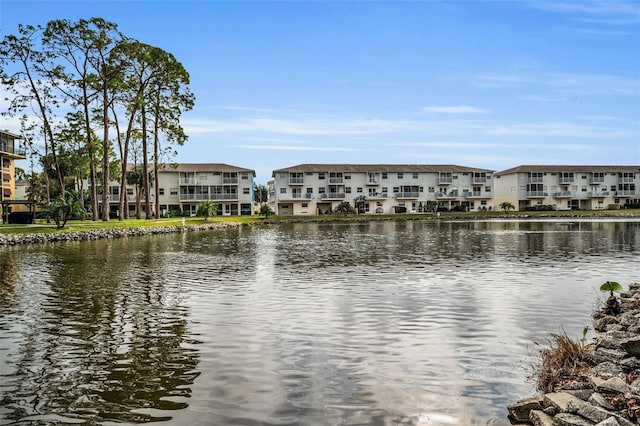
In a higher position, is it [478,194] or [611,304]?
[478,194]

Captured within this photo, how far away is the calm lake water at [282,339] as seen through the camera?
7676 mm

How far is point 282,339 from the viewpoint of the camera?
37.2ft

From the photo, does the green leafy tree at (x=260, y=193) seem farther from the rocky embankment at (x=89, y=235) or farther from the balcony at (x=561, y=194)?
the rocky embankment at (x=89, y=235)

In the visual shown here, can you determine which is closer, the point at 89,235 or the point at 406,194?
the point at 89,235

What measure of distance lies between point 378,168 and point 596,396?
99.9 m

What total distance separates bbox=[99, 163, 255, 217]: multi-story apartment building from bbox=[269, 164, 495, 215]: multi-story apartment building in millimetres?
6595

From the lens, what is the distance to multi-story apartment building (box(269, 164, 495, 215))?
102 meters

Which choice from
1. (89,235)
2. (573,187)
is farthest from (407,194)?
(89,235)

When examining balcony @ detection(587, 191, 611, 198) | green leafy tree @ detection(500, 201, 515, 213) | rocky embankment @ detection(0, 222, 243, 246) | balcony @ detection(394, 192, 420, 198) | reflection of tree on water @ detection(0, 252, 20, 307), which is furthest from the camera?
balcony @ detection(587, 191, 611, 198)

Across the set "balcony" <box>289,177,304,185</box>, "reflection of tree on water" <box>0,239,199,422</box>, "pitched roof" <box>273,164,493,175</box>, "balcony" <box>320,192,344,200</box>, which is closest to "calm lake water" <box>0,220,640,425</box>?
"reflection of tree on water" <box>0,239,199,422</box>

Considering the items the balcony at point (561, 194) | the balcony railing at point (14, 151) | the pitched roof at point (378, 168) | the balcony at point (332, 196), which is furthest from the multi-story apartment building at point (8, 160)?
the balcony at point (561, 194)

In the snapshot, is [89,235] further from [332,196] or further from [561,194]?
[561,194]

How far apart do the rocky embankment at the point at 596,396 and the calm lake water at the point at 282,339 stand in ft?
1.63

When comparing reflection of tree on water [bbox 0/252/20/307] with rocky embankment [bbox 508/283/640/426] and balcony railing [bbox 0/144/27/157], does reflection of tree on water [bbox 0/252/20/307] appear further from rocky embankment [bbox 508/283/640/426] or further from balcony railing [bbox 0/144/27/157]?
balcony railing [bbox 0/144/27/157]
